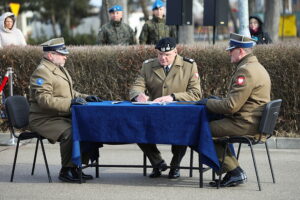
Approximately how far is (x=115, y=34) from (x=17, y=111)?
6.06 meters

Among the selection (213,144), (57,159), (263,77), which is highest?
(263,77)

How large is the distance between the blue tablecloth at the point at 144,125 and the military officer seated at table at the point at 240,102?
185 millimetres

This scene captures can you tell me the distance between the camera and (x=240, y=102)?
8.76m

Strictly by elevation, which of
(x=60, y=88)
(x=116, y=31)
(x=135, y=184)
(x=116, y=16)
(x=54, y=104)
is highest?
(x=116, y=16)

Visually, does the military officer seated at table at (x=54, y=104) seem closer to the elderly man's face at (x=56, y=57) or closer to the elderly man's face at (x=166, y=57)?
the elderly man's face at (x=56, y=57)

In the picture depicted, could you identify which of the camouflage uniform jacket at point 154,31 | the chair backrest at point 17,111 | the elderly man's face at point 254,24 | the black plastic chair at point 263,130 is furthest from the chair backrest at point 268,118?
the camouflage uniform jacket at point 154,31

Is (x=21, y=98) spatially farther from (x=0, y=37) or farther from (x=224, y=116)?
(x=0, y=37)

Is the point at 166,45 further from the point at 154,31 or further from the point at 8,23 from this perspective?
the point at 8,23

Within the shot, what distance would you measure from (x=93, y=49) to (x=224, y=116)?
489 cm

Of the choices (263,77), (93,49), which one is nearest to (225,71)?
(93,49)

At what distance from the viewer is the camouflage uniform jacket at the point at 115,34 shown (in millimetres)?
15508

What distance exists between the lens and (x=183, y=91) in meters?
9.61

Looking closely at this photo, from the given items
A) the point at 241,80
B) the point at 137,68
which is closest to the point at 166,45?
the point at 241,80

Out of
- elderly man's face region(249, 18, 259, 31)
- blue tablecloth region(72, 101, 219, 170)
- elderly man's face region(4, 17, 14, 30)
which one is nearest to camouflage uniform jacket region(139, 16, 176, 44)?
elderly man's face region(249, 18, 259, 31)
